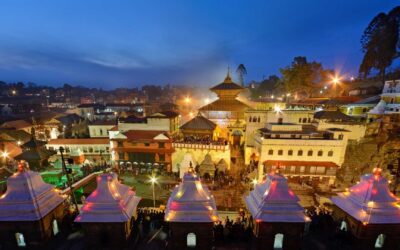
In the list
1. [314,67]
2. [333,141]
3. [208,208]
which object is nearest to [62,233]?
[208,208]

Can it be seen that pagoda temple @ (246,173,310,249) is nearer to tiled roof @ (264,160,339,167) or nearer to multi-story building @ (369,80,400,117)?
tiled roof @ (264,160,339,167)

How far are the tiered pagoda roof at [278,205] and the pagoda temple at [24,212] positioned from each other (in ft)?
36.7

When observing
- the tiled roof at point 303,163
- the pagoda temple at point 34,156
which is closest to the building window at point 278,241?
the tiled roof at point 303,163

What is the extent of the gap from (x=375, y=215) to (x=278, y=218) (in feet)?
15.1

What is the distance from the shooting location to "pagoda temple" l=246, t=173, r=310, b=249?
9039 mm

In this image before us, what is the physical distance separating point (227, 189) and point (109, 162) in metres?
19.9

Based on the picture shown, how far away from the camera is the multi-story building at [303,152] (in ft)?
74.6

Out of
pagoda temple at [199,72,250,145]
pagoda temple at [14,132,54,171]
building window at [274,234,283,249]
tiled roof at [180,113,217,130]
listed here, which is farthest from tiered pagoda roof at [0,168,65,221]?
pagoda temple at [199,72,250,145]

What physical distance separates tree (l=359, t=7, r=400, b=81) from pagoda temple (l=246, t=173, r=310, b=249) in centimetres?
4660

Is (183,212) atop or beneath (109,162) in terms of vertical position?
atop

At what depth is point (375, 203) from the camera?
29.6ft

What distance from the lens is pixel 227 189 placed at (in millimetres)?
21812

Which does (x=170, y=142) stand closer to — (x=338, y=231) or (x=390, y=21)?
(x=338, y=231)

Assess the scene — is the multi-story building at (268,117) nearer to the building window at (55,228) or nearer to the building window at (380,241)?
the building window at (380,241)
